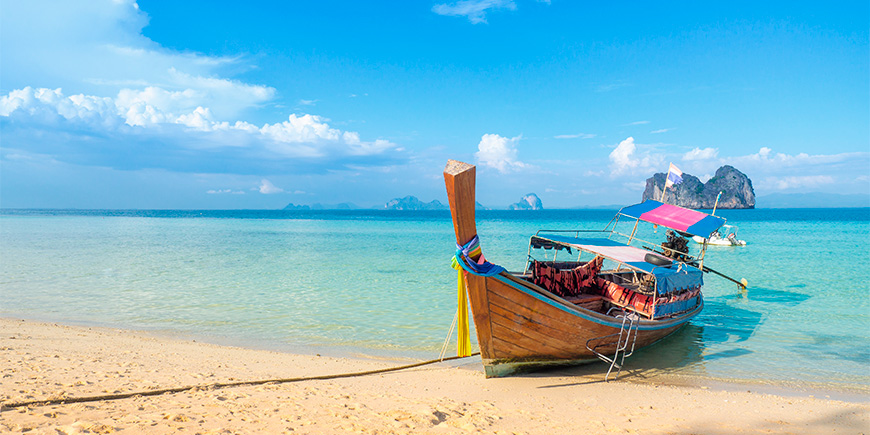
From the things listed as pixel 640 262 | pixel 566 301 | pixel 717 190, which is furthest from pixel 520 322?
pixel 717 190

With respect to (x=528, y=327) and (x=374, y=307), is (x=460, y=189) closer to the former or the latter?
(x=528, y=327)

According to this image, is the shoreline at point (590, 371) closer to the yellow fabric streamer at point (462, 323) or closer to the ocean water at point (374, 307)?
the ocean water at point (374, 307)

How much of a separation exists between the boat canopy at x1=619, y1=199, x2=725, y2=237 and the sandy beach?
5.04 meters

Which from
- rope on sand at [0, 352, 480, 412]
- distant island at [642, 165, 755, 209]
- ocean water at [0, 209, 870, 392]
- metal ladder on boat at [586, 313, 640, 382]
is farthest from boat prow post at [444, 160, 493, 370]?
distant island at [642, 165, 755, 209]

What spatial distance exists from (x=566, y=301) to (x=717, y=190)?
7438 inches

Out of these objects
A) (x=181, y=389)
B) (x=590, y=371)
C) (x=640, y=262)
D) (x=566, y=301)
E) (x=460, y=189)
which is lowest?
(x=590, y=371)

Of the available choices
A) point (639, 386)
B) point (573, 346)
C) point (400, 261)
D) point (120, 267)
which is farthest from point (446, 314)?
point (120, 267)

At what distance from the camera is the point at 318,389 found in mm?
6730

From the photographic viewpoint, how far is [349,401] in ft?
20.4

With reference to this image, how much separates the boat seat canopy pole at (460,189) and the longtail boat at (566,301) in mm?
14

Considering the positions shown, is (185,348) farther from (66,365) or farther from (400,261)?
(400,261)

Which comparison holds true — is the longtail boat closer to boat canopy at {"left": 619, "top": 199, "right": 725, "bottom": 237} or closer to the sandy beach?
boat canopy at {"left": 619, "top": 199, "right": 725, "bottom": 237}

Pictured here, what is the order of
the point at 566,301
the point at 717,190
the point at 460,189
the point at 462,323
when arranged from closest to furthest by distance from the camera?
the point at 460,189 → the point at 462,323 → the point at 566,301 → the point at 717,190

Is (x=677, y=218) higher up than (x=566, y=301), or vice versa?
(x=677, y=218)
